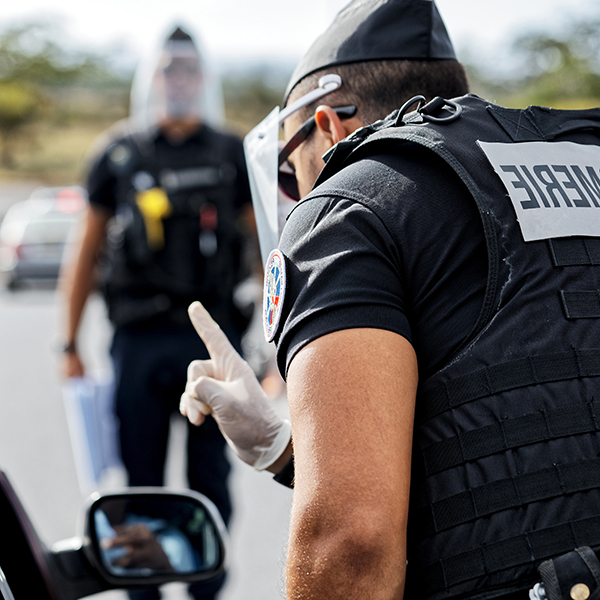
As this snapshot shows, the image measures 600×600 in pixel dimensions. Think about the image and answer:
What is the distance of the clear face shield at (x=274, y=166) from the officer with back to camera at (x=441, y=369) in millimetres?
351

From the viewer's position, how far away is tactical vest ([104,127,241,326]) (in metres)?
3.17

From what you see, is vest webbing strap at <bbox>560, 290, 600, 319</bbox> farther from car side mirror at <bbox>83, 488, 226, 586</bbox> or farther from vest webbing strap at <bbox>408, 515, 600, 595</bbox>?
car side mirror at <bbox>83, 488, 226, 586</bbox>

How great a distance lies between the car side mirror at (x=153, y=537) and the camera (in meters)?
1.83

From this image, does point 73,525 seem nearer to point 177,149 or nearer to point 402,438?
point 177,149

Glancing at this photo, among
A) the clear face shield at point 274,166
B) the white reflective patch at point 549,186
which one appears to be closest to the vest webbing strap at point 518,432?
the white reflective patch at point 549,186

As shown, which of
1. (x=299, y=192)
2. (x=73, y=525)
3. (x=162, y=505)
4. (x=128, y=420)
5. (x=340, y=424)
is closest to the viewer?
(x=340, y=424)

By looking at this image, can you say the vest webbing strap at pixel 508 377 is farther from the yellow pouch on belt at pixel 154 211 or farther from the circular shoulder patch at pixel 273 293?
the yellow pouch on belt at pixel 154 211

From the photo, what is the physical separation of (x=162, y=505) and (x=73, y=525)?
256cm

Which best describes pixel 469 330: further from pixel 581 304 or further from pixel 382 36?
pixel 382 36

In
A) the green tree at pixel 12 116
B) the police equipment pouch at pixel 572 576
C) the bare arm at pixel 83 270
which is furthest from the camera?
the green tree at pixel 12 116

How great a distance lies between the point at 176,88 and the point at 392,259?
253 cm

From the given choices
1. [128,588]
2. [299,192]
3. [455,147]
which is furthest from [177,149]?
[455,147]

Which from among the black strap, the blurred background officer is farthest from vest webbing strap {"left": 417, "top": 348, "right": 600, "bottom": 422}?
the blurred background officer

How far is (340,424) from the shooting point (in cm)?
108
